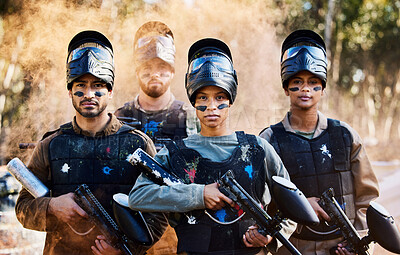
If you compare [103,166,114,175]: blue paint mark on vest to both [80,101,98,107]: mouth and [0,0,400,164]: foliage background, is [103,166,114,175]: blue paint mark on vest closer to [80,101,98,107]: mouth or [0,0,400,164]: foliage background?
[80,101,98,107]: mouth

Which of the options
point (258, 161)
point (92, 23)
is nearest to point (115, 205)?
point (258, 161)

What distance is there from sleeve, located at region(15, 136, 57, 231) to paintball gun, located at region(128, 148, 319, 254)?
0.94 metres

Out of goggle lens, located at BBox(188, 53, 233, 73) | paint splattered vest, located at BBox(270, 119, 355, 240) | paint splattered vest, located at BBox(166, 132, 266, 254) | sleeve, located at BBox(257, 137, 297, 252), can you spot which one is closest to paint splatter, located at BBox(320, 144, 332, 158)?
paint splattered vest, located at BBox(270, 119, 355, 240)

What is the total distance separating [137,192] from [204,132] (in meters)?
0.67

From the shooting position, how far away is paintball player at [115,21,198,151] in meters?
4.68

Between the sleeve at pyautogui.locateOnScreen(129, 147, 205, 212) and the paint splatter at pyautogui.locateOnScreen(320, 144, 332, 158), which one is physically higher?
the paint splatter at pyautogui.locateOnScreen(320, 144, 332, 158)

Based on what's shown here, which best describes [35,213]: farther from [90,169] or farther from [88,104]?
[88,104]

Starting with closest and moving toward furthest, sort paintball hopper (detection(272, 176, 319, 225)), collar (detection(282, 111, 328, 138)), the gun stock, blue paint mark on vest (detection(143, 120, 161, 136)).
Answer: paintball hopper (detection(272, 176, 319, 225)), the gun stock, collar (detection(282, 111, 328, 138)), blue paint mark on vest (detection(143, 120, 161, 136))

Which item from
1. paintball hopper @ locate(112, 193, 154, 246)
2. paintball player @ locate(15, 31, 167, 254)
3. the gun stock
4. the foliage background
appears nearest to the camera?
the gun stock

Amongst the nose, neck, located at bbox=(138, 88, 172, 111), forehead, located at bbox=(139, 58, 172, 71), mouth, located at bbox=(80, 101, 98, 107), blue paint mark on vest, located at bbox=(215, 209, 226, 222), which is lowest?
blue paint mark on vest, located at bbox=(215, 209, 226, 222)

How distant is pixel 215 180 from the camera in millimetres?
2820

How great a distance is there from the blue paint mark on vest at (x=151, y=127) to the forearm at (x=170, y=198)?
1.97 m

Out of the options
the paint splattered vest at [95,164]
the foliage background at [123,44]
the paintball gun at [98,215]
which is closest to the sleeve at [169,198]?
the paintball gun at [98,215]

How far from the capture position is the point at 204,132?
3012 mm
